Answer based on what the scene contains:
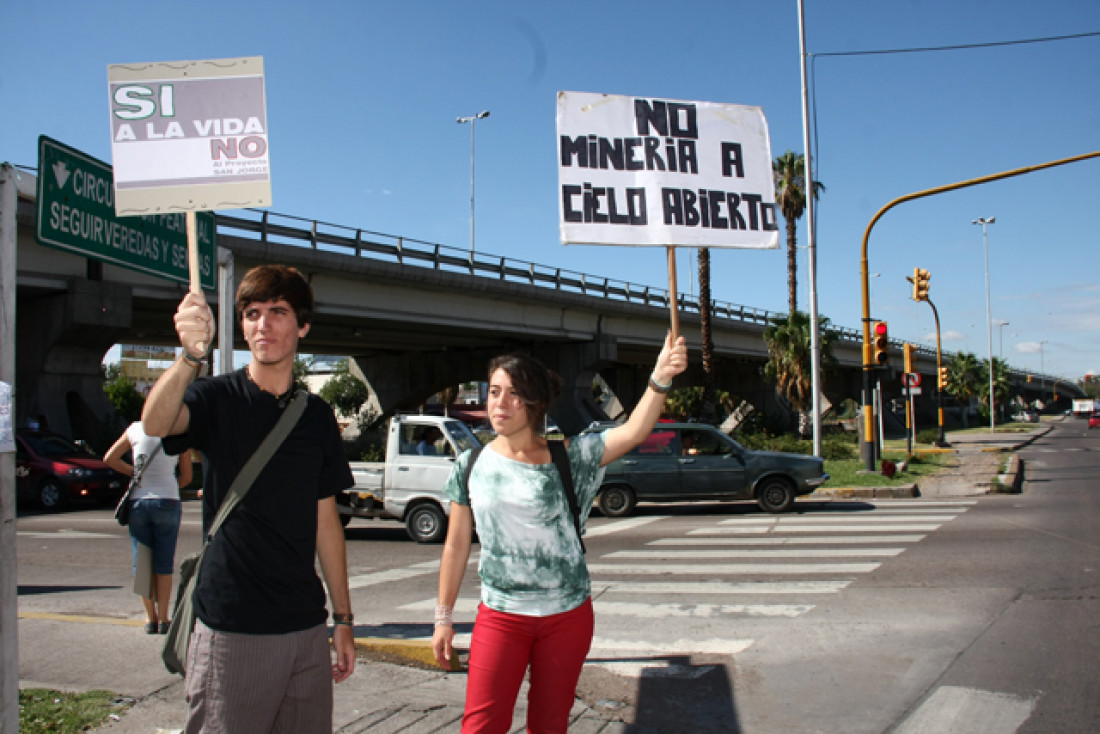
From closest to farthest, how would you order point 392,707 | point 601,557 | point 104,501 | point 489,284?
point 392,707
point 601,557
point 104,501
point 489,284

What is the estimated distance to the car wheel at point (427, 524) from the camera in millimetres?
11969

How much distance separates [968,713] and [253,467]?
4135 mm

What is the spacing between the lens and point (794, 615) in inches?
276

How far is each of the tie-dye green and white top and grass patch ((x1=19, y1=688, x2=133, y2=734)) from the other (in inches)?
98.0

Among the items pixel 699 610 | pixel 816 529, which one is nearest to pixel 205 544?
pixel 699 610

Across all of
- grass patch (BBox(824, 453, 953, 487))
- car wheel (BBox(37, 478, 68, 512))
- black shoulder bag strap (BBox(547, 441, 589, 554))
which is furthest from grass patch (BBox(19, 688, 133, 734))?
grass patch (BBox(824, 453, 953, 487))

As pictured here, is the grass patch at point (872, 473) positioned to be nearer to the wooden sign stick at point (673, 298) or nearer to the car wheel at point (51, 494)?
the wooden sign stick at point (673, 298)

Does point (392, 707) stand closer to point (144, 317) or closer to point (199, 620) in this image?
point (199, 620)

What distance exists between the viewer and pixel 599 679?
530 centimetres

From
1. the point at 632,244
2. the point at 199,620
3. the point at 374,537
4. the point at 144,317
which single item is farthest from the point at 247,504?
the point at 144,317

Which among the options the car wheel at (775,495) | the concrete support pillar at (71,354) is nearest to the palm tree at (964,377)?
the car wheel at (775,495)

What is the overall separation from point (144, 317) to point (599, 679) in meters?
26.2

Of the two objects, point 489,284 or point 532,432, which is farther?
point 489,284

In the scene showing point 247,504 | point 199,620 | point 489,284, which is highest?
point 489,284
